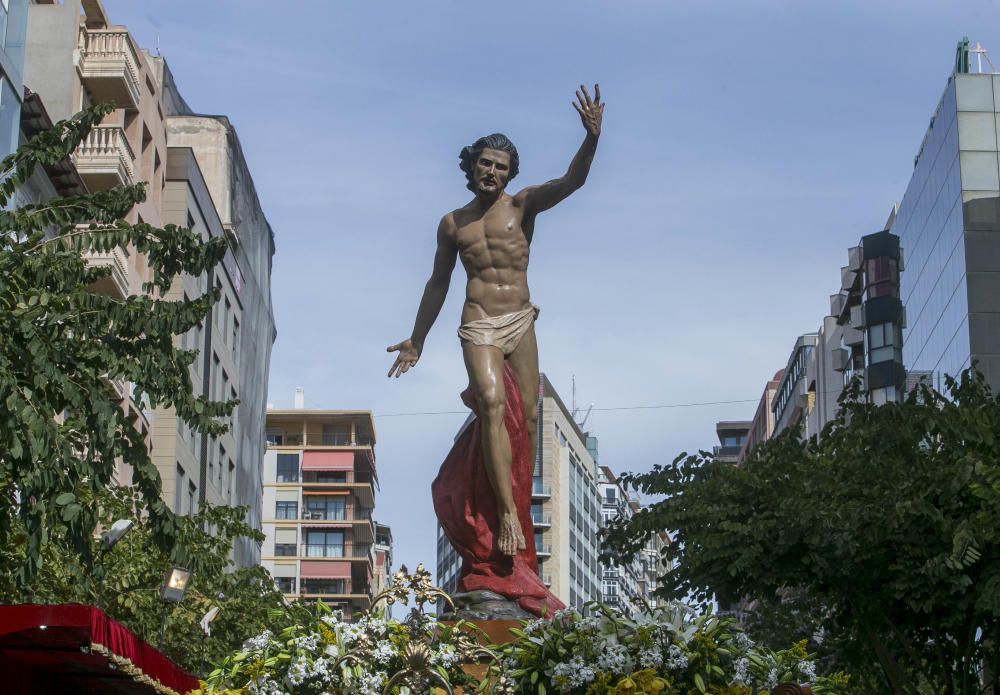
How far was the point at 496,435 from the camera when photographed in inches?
615

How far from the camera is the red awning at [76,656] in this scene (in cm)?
1289

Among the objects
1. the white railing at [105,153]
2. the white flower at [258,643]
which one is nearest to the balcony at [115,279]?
the white railing at [105,153]

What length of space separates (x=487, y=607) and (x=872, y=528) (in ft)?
22.4

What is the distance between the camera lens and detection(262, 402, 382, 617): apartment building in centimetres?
12394

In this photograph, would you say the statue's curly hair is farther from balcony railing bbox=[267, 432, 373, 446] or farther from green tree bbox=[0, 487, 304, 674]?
balcony railing bbox=[267, 432, 373, 446]

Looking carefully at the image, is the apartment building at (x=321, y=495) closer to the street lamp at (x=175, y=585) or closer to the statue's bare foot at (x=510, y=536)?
the street lamp at (x=175, y=585)

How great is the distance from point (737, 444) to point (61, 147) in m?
158

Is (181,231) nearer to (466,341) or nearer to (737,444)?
(466,341)

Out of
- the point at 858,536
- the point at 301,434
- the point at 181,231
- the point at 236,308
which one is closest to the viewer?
the point at 181,231

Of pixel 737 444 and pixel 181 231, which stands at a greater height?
pixel 737 444

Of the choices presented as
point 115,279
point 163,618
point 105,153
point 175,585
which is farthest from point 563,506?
point 175,585

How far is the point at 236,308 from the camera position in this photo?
6259cm

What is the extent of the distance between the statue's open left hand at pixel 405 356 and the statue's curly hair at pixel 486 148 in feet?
5.39

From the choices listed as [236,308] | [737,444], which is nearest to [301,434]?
[737,444]
